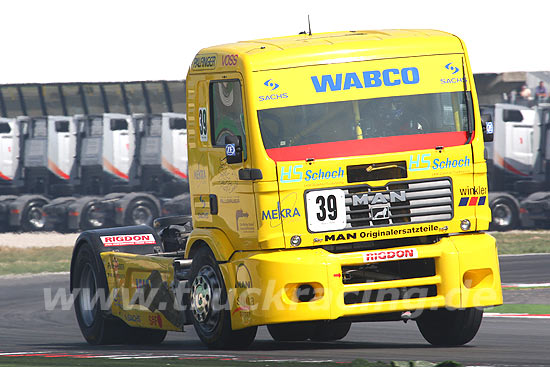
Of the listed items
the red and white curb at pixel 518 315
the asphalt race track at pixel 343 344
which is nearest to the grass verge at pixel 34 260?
the asphalt race track at pixel 343 344

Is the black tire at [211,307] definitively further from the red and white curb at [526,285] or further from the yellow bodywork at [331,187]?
the red and white curb at [526,285]

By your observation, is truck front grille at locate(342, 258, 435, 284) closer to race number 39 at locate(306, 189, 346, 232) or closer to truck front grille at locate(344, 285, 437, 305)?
truck front grille at locate(344, 285, 437, 305)

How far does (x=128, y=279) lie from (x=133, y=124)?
22.3 meters

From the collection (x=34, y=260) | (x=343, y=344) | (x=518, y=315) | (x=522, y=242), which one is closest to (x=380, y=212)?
(x=343, y=344)

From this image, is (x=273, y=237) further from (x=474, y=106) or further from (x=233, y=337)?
(x=474, y=106)

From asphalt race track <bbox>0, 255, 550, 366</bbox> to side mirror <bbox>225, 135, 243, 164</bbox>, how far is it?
1669mm

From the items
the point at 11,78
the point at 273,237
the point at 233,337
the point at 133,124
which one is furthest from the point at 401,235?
the point at 11,78

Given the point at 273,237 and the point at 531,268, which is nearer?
the point at 273,237

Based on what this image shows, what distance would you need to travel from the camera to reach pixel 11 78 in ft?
125

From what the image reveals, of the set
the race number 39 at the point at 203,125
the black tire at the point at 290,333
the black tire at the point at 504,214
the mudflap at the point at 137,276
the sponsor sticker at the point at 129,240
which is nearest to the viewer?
the race number 39 at the point at 203,125

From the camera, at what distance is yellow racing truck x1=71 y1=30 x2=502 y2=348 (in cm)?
950

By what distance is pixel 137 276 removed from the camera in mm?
11555

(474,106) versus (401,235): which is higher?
(474,106)

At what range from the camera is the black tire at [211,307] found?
10047 millimetres
